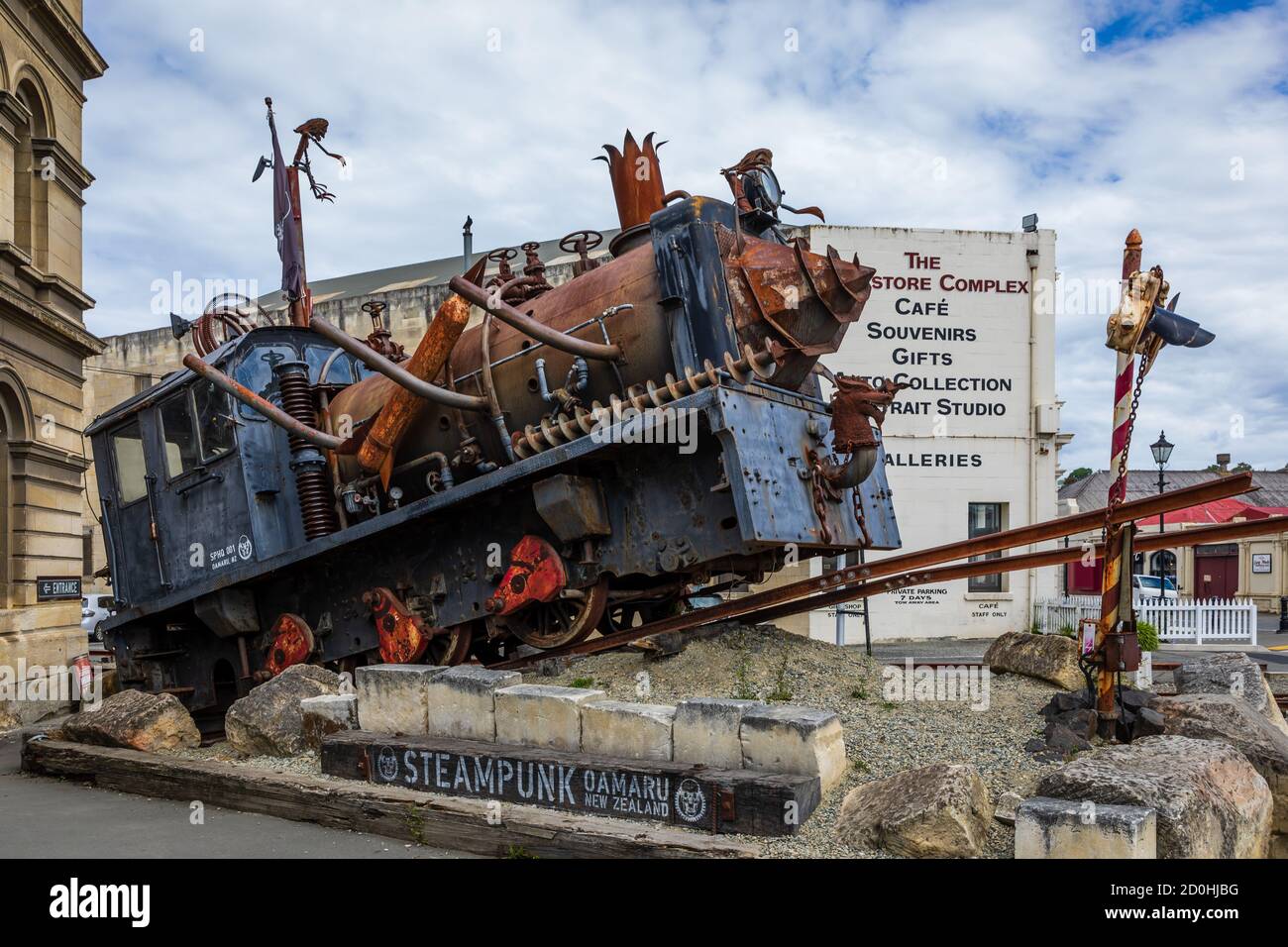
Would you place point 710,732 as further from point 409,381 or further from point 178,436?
point 178,436

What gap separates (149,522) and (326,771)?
4.42 metres

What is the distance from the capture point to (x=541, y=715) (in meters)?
5.66

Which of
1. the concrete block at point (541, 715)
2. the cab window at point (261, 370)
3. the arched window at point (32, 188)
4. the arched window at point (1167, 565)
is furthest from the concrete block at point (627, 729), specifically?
the arched window at point (1167, 565)

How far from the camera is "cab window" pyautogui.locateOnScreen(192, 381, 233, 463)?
847 centimetres

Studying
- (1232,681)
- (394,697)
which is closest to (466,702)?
(394,697)

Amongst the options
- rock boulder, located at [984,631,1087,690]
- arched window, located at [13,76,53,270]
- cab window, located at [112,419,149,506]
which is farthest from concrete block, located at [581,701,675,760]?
arched window, located at [13,76,53,270]

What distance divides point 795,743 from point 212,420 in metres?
6.08

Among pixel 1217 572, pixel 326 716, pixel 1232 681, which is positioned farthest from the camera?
pixel 1217 572

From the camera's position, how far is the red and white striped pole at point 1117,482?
5.27 metres

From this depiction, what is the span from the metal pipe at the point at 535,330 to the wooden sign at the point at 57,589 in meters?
8.57

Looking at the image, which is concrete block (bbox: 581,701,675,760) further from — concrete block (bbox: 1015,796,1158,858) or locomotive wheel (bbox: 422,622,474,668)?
locomotive wheel (bbox: 422,622,474,668)

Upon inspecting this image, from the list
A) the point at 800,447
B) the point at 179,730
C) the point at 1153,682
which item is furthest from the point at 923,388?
the point at 179,730

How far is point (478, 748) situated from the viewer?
561 cm

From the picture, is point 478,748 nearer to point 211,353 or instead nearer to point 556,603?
point 556,603
